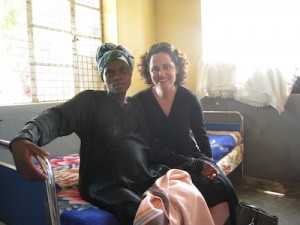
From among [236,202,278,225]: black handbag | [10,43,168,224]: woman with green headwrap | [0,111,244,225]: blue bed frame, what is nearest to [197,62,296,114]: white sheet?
[236,202,278,225]: black handbag

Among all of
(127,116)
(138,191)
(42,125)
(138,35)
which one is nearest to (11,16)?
(138,35)

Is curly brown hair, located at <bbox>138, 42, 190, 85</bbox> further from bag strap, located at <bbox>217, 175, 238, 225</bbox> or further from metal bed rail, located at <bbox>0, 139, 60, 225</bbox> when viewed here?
metal bed rail, located at <bbox>0, 139, 60, 225</bbox>

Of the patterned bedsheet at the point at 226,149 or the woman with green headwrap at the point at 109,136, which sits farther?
the patterned bedsheet at the point at 226,149

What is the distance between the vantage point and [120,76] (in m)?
1.22

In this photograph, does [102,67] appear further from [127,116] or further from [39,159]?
[39,159]

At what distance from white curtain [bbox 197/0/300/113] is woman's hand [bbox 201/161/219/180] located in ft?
4.96

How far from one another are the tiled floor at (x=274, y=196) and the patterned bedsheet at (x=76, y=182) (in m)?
0.34

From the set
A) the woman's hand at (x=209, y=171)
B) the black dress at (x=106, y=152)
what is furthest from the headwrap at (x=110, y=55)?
the woman's hand at (x=209, y=171)

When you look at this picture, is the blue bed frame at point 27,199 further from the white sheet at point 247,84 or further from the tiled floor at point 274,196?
the white sheet at point 247,84

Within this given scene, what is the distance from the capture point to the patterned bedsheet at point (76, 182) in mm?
960

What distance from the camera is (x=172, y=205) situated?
0.99m

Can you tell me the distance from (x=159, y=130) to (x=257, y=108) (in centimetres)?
163

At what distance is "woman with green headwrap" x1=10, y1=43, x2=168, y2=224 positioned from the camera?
0.96 meters

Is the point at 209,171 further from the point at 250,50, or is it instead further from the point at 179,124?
the point at 250,50
